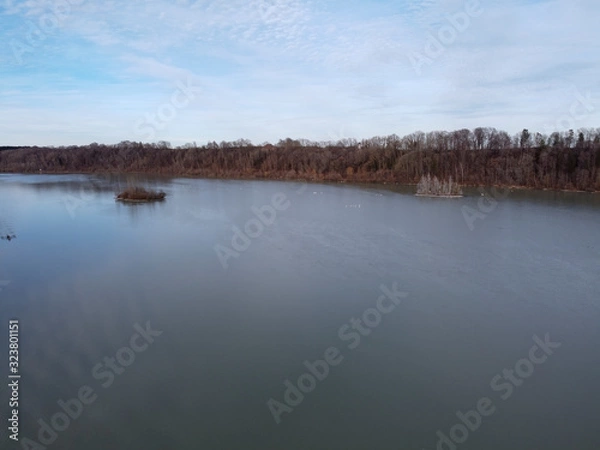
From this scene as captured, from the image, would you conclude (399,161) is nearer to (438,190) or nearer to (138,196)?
(438,190)

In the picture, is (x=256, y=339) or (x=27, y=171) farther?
(x=27, y=171)

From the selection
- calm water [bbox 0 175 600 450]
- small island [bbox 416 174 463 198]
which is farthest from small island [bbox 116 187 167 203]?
small island [bbox 416 174 463 198]

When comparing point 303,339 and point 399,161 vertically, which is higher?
point 399,161

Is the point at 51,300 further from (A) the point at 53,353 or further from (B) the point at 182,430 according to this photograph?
(B) the point at 182,430

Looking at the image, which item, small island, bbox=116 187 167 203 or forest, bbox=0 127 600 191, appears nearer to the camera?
small island, bbox=116 187 167 203

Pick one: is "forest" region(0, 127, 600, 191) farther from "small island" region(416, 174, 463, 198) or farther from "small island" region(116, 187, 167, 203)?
"small island" region(116, 187, 167, 203)

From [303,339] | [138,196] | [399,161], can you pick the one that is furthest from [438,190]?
[303,339]

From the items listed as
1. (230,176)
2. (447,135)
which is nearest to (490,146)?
(447,135)
